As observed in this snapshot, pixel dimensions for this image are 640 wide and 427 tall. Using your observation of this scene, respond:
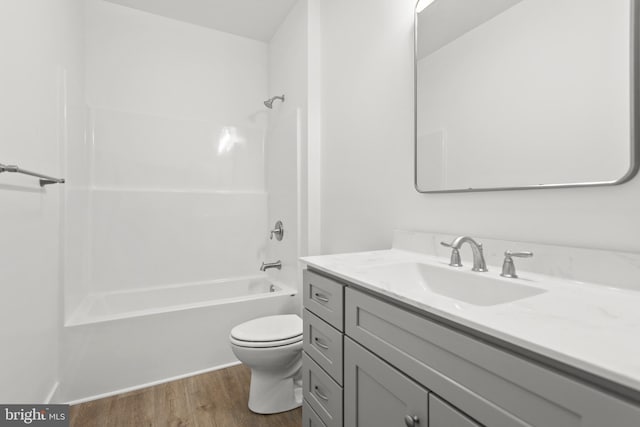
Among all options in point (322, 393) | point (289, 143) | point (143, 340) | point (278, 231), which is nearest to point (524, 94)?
point (322, 393)

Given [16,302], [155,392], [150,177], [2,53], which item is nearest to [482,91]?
[2,53]

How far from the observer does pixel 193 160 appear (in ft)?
8.76

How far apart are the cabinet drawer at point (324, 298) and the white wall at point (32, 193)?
1.10 m

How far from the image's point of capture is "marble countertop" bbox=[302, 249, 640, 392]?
1.40 feet

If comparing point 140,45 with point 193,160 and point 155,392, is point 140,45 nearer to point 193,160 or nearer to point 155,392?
point 193,160

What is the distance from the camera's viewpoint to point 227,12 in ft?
8.04

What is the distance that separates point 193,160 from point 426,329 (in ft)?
8.23

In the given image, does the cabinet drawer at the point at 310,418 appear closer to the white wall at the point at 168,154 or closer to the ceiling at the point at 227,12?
the white wall at the point at 168,154

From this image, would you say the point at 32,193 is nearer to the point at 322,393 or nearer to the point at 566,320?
the point at 322,393

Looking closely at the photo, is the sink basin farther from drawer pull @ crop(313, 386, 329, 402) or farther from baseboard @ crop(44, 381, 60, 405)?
baseboard @ crop(44, 381, 60, 405)

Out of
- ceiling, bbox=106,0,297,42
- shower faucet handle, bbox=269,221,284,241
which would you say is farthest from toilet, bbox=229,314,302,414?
ceiling, bbox=106,0,297,42

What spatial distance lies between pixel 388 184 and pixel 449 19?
0.74 meters

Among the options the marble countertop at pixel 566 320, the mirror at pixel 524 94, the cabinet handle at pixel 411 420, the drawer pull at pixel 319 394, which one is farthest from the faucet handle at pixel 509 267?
the drawer pull at pixel 319 394

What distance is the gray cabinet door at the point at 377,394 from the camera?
718 mm
